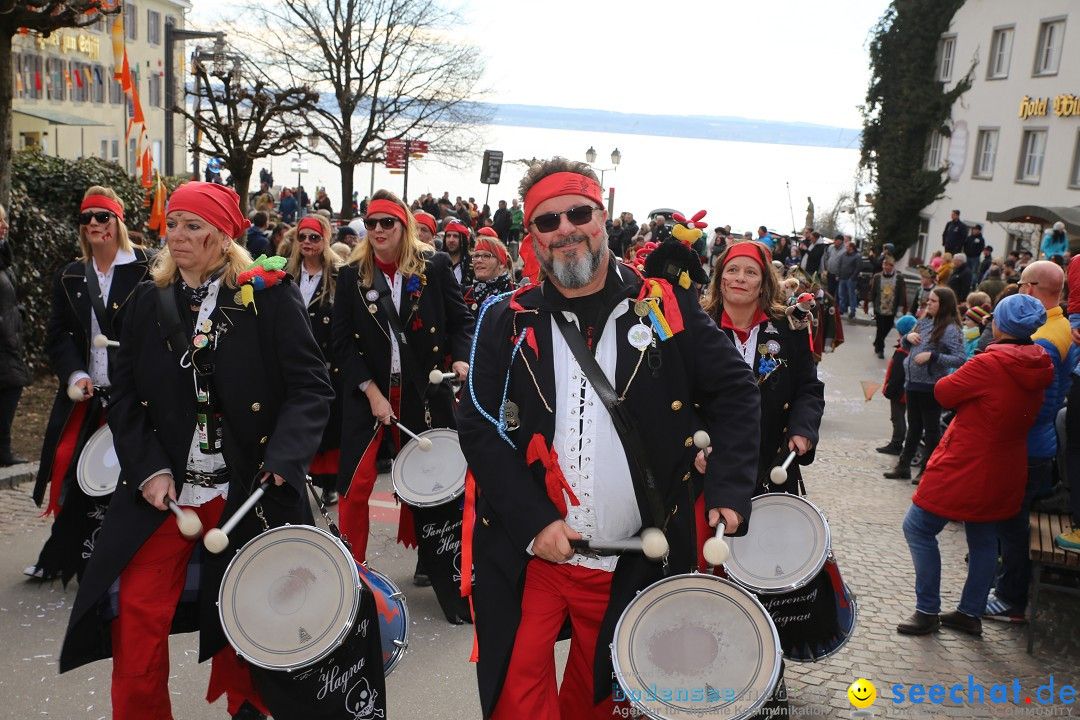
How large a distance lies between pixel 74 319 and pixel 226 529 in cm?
281

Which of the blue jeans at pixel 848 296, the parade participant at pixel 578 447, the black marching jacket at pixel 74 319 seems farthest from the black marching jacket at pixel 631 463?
the blue jeans at pixel 848 296

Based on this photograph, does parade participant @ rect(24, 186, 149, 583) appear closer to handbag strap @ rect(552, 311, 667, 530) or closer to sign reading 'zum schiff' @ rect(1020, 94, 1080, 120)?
handbag strap @ rect(552, 311, 667, 530)

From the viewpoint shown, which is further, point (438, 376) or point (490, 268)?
point (490, 268)

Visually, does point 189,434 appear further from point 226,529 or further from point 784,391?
point 784,391

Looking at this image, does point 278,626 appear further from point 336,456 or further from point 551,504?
point 336,456

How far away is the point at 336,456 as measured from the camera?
692 cm

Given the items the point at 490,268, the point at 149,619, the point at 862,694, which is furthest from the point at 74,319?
the point at 862,694

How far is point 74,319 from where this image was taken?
5477mm

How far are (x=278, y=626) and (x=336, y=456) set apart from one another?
3.78 metres

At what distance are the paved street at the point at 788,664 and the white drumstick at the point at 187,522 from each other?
4.06 feet

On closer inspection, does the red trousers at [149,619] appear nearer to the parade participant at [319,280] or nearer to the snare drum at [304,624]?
the snare drum at [304,624]

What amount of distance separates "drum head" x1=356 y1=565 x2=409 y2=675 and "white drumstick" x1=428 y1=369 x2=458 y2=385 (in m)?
2.14

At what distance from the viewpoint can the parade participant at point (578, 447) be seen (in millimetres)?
3055

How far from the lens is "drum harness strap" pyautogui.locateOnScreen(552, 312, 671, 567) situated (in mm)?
3020
